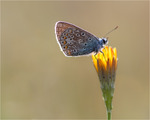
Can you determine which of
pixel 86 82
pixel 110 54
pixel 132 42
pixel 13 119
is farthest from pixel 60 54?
pixel 110 54

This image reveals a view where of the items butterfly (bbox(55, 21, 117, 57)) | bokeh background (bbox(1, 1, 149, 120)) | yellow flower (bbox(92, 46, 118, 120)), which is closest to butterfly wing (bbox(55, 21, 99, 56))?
butterfly (bbox(55, 21, 117, 57))

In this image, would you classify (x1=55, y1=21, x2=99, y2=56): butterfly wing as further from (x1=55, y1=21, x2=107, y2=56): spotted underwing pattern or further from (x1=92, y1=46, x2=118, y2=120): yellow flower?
(x1=92, y1=46, x2=118, y2=120): yellow flower

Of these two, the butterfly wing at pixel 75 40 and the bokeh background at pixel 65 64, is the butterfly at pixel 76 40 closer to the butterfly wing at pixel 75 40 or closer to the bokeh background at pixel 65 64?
the butterfly wing at pixel 75 40

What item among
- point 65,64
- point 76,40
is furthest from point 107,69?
point 65,64

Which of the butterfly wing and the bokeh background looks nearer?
the butterfly wing

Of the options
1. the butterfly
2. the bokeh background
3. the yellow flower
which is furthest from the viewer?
the bokeh background

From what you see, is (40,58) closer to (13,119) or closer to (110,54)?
(13,119)

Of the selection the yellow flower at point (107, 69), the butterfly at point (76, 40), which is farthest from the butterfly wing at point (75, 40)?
the yellow flower at point (107, 69)

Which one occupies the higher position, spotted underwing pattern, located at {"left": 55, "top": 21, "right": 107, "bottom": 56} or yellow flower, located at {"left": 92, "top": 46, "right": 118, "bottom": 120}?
spotted underwing pattern, located at {"left": 55, "top": 21, "right": 107, "bottom": 56}
